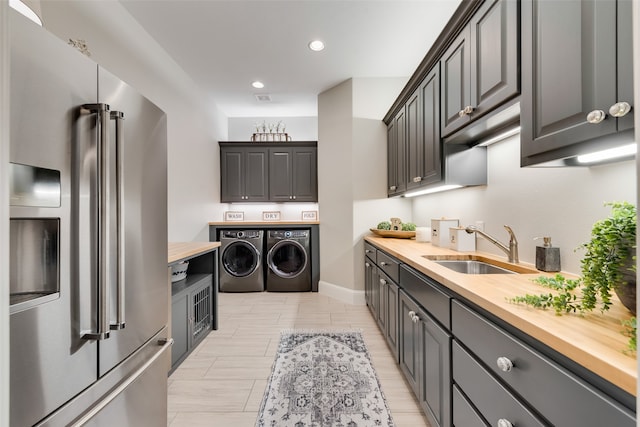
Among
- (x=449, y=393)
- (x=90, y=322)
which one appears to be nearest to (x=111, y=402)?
(x=90, y=322)

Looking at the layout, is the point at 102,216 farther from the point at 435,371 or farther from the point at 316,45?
the point at 316,45

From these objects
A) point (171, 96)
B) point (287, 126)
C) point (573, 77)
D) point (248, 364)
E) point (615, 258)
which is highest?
point (287, 126)

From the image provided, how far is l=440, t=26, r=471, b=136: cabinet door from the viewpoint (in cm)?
158

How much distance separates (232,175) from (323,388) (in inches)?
145

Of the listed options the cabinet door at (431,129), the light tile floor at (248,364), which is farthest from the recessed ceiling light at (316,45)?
the light tile floor at (248,364)

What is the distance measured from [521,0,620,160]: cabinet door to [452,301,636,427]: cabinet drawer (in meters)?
0.67

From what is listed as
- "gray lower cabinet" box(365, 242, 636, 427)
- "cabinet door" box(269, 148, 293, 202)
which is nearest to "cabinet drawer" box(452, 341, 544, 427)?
"gray lower cabinet" box(365, 242, 636, 427)

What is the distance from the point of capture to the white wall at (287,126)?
490 cm

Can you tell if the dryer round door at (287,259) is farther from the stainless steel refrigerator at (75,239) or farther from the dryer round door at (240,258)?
the stainless steel refrigerator at (75,239)

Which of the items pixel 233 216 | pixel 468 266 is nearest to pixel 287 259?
pixel 233 216

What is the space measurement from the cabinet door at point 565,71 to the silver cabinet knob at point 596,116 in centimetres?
1

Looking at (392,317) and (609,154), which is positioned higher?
(609,154)

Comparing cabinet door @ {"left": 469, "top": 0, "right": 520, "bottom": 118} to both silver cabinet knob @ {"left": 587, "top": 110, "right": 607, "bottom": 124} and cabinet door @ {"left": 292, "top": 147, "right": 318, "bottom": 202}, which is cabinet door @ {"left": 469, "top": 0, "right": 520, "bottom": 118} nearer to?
silver cabinet knob @ {"left": 587, "top": 110, "right": 607, "bottom": 124}

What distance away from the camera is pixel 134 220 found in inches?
41.4
